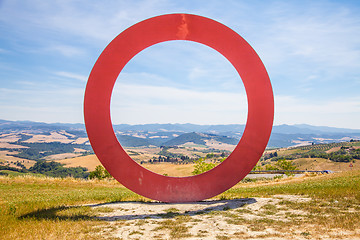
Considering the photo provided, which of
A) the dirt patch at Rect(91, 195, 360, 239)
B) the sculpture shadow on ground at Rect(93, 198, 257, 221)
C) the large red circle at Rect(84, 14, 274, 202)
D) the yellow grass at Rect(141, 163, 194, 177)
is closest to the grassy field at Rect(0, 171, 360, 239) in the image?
the dirt patch at Rect(91, 195, 360, 239)

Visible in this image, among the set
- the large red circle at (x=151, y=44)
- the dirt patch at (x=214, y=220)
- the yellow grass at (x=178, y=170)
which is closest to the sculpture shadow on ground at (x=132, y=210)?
the dirt patch at (x=214, y=220)

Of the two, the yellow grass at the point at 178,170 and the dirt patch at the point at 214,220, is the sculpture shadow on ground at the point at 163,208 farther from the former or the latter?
the yellow grass at the point at 178,170

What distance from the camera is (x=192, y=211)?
10719 mm

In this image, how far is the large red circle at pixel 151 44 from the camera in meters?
11.4

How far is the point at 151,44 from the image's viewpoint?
11.6m

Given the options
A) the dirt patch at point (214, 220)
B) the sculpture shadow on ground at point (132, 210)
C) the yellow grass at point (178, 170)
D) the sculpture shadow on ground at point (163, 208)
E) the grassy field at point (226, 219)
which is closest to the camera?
the dirt patch at point (214, 220)

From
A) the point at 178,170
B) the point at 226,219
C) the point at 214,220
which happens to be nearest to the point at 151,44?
the point at 214,220

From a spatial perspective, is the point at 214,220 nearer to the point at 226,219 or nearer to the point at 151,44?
the point at 226,219

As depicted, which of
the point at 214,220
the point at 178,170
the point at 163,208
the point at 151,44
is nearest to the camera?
the point at 214,220

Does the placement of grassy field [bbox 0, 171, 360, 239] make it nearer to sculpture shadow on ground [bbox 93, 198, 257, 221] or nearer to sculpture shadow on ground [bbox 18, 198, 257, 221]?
sculpture shadow on ground [bbox 18, 198, 257, 221]

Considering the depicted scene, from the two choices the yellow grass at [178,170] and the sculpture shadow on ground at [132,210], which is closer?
the sculpture shadow on ground at [132,210]

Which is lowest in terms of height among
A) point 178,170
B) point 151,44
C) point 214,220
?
point 178,170

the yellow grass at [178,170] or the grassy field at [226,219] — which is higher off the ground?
the grassy field at [226,219]

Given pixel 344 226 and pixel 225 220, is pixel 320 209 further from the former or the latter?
pixel 225 220
